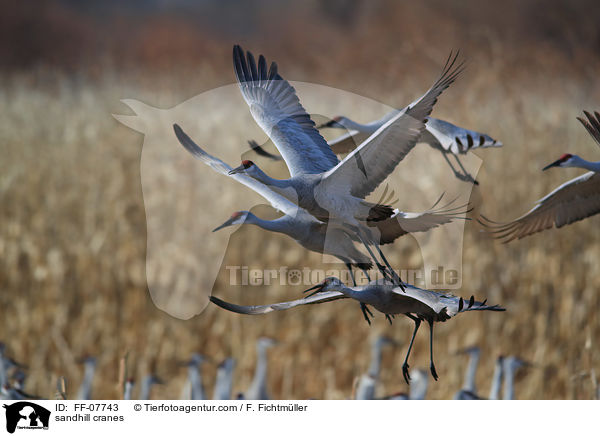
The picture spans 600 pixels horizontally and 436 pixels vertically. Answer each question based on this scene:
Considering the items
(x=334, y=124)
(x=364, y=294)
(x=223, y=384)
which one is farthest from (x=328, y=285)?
(x=223, y=384)

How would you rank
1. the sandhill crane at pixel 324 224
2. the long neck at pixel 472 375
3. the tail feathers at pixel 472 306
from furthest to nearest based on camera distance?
the long neck at pixel 472 375, the sandhill crane at pixel 324 224, the tail feathers at pixel 472 306

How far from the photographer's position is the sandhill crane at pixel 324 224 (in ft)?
2.14

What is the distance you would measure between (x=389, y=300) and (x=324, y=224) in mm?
115

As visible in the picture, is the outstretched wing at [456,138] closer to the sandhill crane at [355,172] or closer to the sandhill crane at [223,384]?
the sandhill crane at [355,172]

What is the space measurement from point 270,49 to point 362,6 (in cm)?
64

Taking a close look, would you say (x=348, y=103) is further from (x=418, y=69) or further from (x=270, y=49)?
(x=270, y=49)

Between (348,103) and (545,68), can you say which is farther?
(545,68)

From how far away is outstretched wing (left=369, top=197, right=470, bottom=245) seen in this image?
0.64 metres

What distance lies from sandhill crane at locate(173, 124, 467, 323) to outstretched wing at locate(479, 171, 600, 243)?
27cm

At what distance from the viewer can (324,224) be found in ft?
2.27

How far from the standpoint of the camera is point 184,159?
1684mm

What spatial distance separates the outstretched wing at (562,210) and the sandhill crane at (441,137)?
11 cm

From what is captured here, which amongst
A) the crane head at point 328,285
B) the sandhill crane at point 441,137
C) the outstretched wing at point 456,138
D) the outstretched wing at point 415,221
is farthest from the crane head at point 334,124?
the crane head at point 328,285

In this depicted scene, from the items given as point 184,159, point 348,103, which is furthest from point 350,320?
point 348,103
